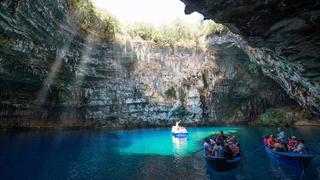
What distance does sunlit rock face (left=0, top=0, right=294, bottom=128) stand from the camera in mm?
24781

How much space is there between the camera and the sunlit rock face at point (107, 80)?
2478 cm

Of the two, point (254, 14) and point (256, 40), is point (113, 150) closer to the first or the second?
point (256, 40)

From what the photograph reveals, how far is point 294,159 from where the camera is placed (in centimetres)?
1432

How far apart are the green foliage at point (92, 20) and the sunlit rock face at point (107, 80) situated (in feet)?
3.03

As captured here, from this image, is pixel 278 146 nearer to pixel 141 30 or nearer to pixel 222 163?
pixel 222 163

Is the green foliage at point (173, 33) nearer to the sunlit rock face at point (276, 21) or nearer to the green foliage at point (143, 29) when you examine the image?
the green foliage at point (143, 29)

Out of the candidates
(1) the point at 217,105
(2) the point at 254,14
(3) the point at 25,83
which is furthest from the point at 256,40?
(1) the point at 217,105

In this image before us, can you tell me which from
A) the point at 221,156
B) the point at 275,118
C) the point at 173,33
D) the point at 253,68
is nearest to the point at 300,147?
the point at 221,156

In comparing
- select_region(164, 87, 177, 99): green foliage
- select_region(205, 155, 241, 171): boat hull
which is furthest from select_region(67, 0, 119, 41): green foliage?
select_region(205, 155, 241, 171): boat hull

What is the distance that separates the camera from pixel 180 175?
1332 centimetres

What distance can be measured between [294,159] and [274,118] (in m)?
26.2

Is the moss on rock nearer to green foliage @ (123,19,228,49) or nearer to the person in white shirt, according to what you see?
green foliage @ (123,19,228,49)

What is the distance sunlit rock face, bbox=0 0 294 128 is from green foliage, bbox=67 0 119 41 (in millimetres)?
923

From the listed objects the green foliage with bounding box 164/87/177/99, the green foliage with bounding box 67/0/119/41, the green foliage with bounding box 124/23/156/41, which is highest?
the green foliage with bounding box 124/23/156/41
